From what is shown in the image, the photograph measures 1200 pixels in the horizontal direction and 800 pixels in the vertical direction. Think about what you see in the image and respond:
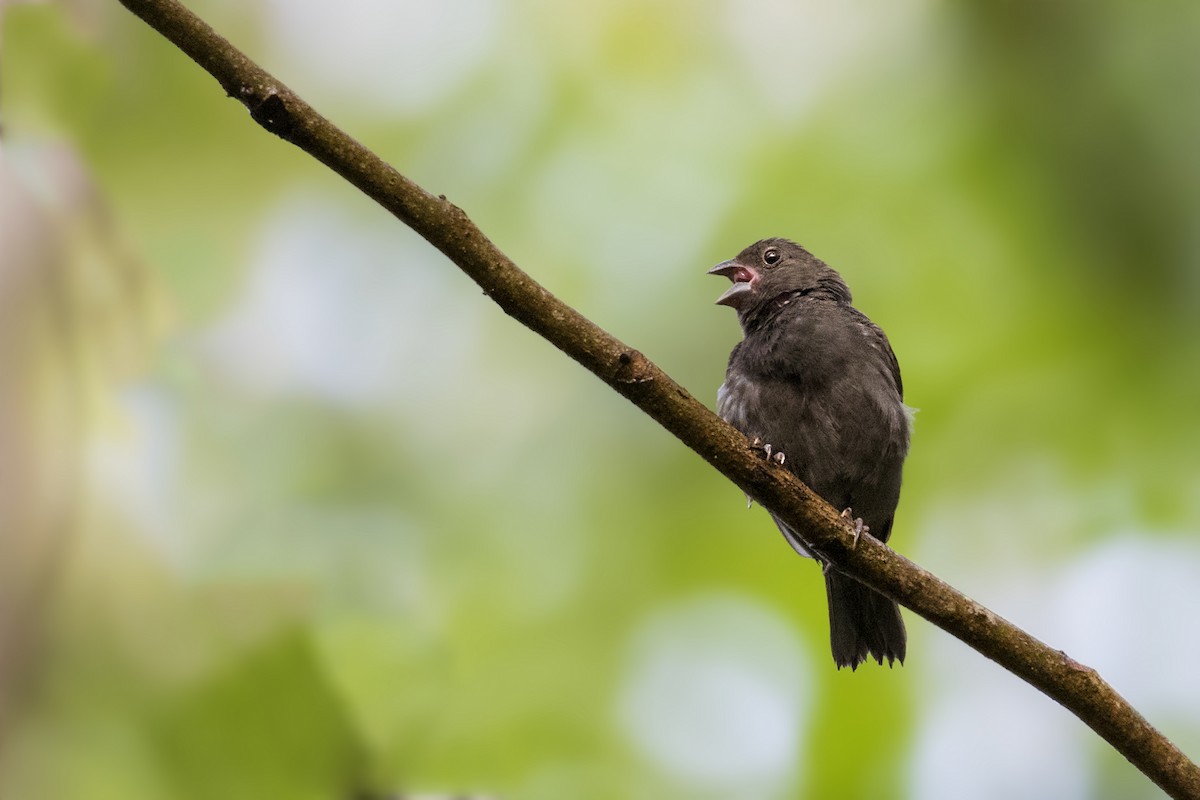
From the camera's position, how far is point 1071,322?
21.5 ft

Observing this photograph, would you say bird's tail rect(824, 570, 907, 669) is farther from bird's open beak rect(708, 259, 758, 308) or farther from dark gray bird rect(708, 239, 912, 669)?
bird's open beak rect(708, 259, 758, 308)

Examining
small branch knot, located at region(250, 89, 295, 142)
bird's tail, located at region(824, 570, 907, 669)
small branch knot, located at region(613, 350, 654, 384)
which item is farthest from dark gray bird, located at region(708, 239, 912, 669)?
small branch knot, located at region(250, 89, 295, 142)

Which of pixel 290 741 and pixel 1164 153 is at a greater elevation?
pixel 1164 153

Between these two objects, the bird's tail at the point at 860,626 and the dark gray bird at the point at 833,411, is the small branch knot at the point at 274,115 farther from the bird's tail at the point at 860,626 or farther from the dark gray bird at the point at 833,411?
the bird's tail at the point at 860,626

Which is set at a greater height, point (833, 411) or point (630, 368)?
point (833, 411)

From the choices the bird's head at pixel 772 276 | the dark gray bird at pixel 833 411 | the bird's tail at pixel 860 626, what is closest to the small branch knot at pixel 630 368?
the dark gray bird at pixel 833 411

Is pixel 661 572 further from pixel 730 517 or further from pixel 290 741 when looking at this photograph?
pixel 290 741

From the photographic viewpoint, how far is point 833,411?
5219mm

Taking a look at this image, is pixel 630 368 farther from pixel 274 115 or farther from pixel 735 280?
pixel 735 280

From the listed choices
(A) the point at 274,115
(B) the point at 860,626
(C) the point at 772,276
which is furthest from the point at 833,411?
(A) the point at 274,115

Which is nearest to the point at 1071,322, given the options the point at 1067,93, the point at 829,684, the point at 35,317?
the point at 1067,93

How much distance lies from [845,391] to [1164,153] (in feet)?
8.52

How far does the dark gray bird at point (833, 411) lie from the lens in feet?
17.1

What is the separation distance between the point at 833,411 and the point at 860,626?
3.30 feet
